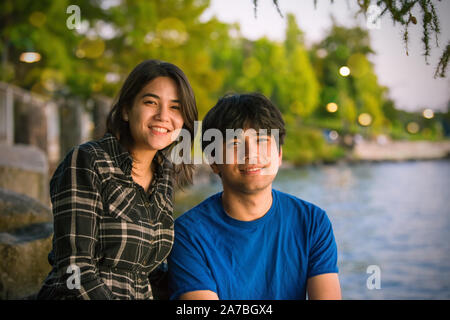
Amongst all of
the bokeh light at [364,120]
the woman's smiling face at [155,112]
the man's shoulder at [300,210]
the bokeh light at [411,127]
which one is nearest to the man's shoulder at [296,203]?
the man's shoulder at [300,210]

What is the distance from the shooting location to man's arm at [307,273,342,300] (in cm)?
188

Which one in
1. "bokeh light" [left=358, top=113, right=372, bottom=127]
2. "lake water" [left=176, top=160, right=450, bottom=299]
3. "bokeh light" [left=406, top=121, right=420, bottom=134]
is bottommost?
"lake water" [left=176, top=160, right=450, bottom=299]

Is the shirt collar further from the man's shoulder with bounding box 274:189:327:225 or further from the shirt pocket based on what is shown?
the man's shoulder with bounding box 274:189:327:225

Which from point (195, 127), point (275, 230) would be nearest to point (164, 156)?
point (195, 127)

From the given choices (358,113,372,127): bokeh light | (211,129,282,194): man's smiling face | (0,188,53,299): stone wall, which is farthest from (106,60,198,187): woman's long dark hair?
(358,113,372,127): bokeh light

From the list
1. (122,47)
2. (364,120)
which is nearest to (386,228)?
(364,120)

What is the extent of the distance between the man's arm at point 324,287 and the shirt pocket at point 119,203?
737mm

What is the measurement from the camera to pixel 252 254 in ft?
6.34

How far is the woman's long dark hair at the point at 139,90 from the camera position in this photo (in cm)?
203

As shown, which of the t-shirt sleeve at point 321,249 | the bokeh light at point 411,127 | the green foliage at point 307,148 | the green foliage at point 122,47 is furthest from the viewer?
the green foliage at point 307,148

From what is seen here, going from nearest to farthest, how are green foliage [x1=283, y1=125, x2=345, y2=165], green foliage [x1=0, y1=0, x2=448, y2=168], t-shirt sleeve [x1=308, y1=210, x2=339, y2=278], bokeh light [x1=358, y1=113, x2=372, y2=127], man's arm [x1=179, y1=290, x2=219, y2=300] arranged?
man's arm [x1=179, y1=290, x2=219, y2=300], t-shirt sleeve [x1=308, y1=210, x2=339, y2=278], bokeh light [x1=358, y1=113, x2=372, y2=127], green foliage [x1=0, y1=0, x2=448, y2=168], green foliage [x1=283, y1=125, x2=345, y2=165]

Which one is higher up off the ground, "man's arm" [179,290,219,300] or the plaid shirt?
the plaid shirt

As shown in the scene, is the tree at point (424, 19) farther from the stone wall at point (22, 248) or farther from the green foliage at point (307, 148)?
the green foliage at point (307, 148)

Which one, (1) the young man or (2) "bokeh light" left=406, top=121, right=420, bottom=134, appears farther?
(2) "bokeh light" left=406, top=121, right=420, bottom=134
